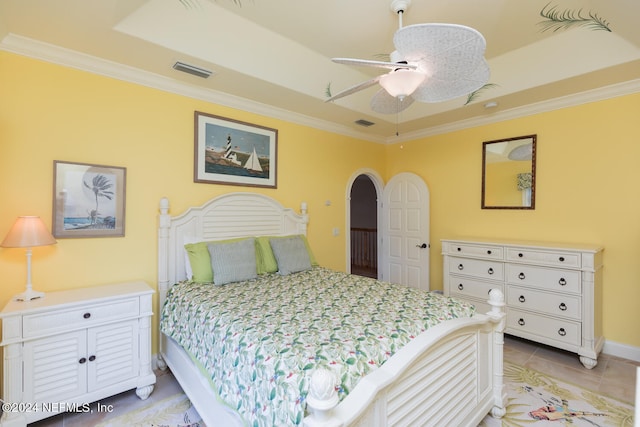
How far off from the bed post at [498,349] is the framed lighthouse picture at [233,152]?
259 centimetres

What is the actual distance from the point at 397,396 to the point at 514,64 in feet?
10.9

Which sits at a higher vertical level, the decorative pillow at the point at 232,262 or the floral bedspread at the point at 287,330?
the decorative pillow at the point at 232,262

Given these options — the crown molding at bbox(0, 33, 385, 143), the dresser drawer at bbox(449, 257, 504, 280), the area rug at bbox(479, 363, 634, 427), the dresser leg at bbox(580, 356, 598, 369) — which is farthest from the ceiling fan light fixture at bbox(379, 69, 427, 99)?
the dresser leg at bbox(580, 356, 598, 369)

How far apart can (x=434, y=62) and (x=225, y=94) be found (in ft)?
7.55

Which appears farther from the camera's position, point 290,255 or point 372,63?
point 290,255

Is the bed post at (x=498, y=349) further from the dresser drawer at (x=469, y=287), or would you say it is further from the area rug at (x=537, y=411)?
the dresser drawer at (x=469, y=287)

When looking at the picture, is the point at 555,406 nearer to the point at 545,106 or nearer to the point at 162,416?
the point at 162,416

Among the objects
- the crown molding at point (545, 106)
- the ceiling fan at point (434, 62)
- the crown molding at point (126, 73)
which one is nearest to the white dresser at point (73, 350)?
the crown molding at point (126, 73)

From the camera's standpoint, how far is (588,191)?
3.16m

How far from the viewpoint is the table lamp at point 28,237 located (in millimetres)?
1997

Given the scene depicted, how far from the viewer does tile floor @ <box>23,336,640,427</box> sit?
2.12 m

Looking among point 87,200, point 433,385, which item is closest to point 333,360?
point 433,385

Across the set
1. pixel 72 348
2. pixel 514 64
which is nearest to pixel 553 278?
pixel 514 64

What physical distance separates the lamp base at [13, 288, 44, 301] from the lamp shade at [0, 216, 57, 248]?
36 centimetres
